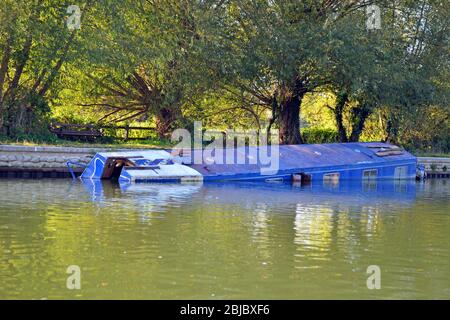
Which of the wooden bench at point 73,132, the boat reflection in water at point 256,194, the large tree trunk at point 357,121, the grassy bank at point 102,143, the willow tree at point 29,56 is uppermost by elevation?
the willow tree at point 29,56

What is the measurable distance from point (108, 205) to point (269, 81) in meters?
18.0

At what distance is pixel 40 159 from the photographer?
31.8 metres

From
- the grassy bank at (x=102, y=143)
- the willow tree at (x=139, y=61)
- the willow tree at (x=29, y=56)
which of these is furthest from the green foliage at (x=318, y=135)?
the willow tree at (x=29, y=56)

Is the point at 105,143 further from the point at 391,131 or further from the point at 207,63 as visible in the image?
the point at 391,131

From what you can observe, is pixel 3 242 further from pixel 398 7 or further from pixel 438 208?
pixel 398 7

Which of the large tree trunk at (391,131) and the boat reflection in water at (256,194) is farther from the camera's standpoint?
the large tree trunk at (391,131)

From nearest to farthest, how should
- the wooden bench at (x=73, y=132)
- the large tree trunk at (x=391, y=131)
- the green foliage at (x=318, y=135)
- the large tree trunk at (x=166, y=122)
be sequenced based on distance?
the wooden bench at (x=73, y=132) < the large tree trunk at (x=166, y=122) < the large tree trunk at (x=391, y=131) < the green foliage at (x=318, y=135)

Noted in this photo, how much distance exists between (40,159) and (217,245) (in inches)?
725

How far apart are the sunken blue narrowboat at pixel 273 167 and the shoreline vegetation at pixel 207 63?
295cm

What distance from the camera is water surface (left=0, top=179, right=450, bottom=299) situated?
1130 centimetres

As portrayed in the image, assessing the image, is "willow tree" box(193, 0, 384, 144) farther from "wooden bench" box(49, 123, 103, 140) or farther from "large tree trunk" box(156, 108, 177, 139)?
"wooden bench" box(49, 123, 103, 140)

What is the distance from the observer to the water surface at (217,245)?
1130 centimetres

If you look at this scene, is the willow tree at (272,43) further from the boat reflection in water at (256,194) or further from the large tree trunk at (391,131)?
the large tree trunk at (391,131)

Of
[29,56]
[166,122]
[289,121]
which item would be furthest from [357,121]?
[29,56]
